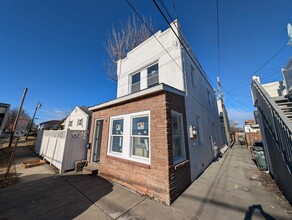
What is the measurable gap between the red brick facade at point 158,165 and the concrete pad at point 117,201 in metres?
0.31

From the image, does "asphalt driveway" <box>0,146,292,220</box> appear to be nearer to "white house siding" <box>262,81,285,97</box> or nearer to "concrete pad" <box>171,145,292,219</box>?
"concrete pad" <box>171,145,292,219</box>

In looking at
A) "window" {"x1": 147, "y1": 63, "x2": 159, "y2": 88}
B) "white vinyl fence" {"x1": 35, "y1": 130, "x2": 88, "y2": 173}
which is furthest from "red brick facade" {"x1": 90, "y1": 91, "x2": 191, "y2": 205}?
"white vinyl fence" {"x1": 35, "y1": 130, "x2": 88, "y2": 173}

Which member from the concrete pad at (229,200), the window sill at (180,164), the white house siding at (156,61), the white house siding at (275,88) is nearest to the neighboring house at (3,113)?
the white house siding at (156,61)

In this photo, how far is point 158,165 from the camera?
12.6 feet

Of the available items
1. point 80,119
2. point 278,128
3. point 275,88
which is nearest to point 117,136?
point 278,128

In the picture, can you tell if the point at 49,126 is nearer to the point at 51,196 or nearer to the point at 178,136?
the point at 51,196

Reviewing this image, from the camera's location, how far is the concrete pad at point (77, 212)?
9.63ft

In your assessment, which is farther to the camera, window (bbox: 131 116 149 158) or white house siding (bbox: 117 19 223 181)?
white house siding (bbox: 117 19 223 181)

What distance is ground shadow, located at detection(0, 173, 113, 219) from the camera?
311 cm

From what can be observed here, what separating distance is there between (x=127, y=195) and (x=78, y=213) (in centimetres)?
144

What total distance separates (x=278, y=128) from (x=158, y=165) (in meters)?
3.62

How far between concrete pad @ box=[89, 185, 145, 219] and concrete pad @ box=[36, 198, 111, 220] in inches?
6.2

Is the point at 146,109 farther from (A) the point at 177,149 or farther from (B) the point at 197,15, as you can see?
(B) the point at 197,15

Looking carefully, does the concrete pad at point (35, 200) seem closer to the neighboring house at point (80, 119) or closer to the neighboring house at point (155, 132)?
the neighboring house at point (155, 132)
